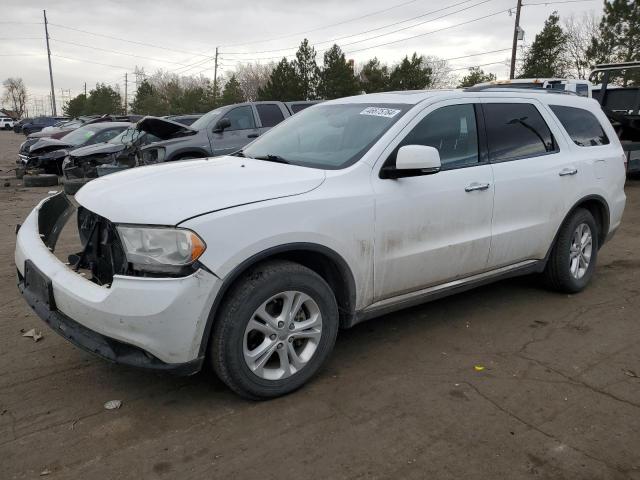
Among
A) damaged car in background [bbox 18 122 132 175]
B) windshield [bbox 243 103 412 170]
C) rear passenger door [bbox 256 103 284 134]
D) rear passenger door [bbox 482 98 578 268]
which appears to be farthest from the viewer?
damaged car in background [bbox 18 122 132 175]

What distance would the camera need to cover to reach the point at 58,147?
15930 millimetres

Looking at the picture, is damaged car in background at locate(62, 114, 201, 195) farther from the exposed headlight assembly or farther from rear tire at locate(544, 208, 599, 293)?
the exposed headlight assembly

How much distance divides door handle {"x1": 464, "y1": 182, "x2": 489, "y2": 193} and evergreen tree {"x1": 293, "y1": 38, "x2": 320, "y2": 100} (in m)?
38.5

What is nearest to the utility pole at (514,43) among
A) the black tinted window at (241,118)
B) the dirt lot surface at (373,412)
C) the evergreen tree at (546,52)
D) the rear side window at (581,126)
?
the evergreen tree at (546,52)

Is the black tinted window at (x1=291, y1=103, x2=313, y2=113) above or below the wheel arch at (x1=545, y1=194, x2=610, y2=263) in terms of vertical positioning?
above

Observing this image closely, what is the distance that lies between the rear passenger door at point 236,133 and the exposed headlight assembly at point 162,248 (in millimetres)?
7989

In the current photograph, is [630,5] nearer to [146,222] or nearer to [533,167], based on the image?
[533,167]

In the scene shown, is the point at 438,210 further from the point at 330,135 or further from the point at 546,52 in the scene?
the point at 546,52

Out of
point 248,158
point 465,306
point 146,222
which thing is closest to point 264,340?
point 146,222

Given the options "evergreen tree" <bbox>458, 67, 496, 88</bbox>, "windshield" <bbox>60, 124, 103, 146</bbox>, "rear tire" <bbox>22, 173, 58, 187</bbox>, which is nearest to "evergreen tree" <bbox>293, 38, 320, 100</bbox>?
"evergreen tree" <bbox>458, 67, 496, 88</bbox>

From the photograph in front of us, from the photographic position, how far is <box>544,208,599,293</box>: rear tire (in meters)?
4.93

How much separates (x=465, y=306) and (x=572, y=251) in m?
1.14

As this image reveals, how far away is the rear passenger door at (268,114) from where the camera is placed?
37.6 feet

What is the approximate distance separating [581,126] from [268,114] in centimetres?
749
